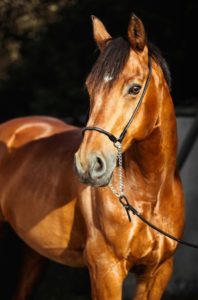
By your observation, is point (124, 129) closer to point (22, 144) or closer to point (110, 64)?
point (110, 64)

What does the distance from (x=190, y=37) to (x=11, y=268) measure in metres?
2.73

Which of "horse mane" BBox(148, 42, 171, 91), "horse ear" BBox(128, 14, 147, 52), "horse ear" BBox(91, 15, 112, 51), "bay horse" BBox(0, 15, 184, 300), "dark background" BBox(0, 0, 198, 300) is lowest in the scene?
"dark background" BBox(0, 0, 198, 300)

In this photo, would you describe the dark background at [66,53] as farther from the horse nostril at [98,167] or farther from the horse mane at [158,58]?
the horse nostril at [98,167]

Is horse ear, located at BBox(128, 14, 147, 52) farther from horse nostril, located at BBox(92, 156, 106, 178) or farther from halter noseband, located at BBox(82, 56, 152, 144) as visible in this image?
horse nostril, located at BBox(92, 156, 106, 178)

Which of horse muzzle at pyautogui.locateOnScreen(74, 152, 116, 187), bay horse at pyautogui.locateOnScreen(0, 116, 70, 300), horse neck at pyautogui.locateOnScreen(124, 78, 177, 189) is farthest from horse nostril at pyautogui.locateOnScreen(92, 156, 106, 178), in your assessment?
bay horse at pyautogui.locateOnScreen(0, 116, 70, 300)

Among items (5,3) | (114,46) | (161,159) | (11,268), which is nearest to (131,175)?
(161,159)

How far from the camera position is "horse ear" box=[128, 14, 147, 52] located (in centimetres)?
367

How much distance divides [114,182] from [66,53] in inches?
143

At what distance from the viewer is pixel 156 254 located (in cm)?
407

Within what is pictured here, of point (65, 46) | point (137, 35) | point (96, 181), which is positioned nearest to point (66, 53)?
point (65, 46)

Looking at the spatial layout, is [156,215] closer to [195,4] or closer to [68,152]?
[68,152]

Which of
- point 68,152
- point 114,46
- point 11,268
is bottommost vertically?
point 11,268

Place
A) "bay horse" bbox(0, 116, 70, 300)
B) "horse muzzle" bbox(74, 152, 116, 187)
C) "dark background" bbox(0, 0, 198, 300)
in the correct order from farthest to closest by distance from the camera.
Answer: "dark background" bbox(0, 0, 198, 300) < "bay horse" bbox(0, 116, 70, 300) < "horse muzzle" bbox(74, 152, 116, 187)

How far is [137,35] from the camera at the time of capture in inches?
146
